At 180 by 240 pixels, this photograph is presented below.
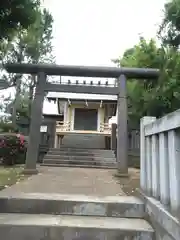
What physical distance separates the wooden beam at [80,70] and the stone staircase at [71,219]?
4834 mm

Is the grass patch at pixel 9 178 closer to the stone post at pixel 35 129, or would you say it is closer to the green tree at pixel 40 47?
the stone post at pixel 35 129

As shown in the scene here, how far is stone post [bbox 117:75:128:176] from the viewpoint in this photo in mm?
7133

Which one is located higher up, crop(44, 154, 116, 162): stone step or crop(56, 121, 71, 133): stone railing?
crop(56, 121, 71, 133): stone railing

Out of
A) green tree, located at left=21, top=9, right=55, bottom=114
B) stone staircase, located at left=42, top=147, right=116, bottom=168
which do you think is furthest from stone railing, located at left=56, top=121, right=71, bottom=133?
stone staircase, located at left=42, top=147, right=116, bottom=168

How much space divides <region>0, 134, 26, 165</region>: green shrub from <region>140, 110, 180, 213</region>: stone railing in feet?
24.3

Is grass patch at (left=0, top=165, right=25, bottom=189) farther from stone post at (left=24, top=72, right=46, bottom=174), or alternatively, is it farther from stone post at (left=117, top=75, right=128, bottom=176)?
stone post at (left=117, top=75, right=128, bottom=176)

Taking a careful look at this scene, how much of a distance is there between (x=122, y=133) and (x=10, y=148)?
4.87 metres

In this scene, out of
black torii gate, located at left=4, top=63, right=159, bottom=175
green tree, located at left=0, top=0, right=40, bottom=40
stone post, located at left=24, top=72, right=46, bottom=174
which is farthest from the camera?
black torii gate, located at left=4, top=63, right=159, bottom=175

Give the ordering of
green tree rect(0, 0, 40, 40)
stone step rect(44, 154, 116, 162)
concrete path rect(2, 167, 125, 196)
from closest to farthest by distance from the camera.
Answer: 1. green tree rect(0, 0, 40, 40)
2. concrete path rect(2, 167, 125, 196)
3. stone step rect(44, 154, 116, 162)

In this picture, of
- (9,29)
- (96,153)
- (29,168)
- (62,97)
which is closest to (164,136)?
(9,29)

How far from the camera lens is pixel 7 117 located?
866 inches

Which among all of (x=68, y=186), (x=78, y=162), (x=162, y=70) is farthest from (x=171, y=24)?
(x=78, y=162)

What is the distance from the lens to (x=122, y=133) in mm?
7426

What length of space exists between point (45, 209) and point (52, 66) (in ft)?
17.2
